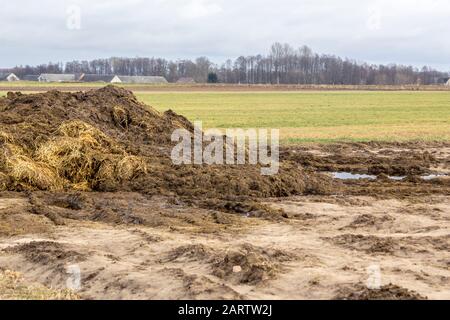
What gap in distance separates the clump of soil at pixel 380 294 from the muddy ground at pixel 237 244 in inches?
0.5

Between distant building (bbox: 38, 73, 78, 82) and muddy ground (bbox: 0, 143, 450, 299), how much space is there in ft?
464

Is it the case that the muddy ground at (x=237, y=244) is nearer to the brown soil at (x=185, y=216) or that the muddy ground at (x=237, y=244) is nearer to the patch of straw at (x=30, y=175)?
the brown soil at (x=185, y=216)

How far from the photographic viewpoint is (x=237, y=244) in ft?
35.1

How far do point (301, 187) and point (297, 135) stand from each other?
14.5 m

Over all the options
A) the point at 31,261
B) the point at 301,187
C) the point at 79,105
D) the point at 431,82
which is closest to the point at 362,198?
the point at 301,187

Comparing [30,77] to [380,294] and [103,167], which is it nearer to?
[103,167]

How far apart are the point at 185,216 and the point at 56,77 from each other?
149176mm

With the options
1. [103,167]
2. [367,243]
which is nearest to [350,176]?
[103,167]

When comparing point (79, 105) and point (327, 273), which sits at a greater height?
point (79, 105)

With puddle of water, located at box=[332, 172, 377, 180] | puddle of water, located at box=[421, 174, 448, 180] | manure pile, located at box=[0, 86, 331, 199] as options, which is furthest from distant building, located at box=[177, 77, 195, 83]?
puddle of water, located at box=[421, 174, 448, 180]

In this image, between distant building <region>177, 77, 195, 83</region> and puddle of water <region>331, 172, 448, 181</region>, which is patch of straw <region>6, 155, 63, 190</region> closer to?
puddle of water <region>331, 172, 448, 181</region>

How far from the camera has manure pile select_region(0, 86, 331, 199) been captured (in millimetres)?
15617
